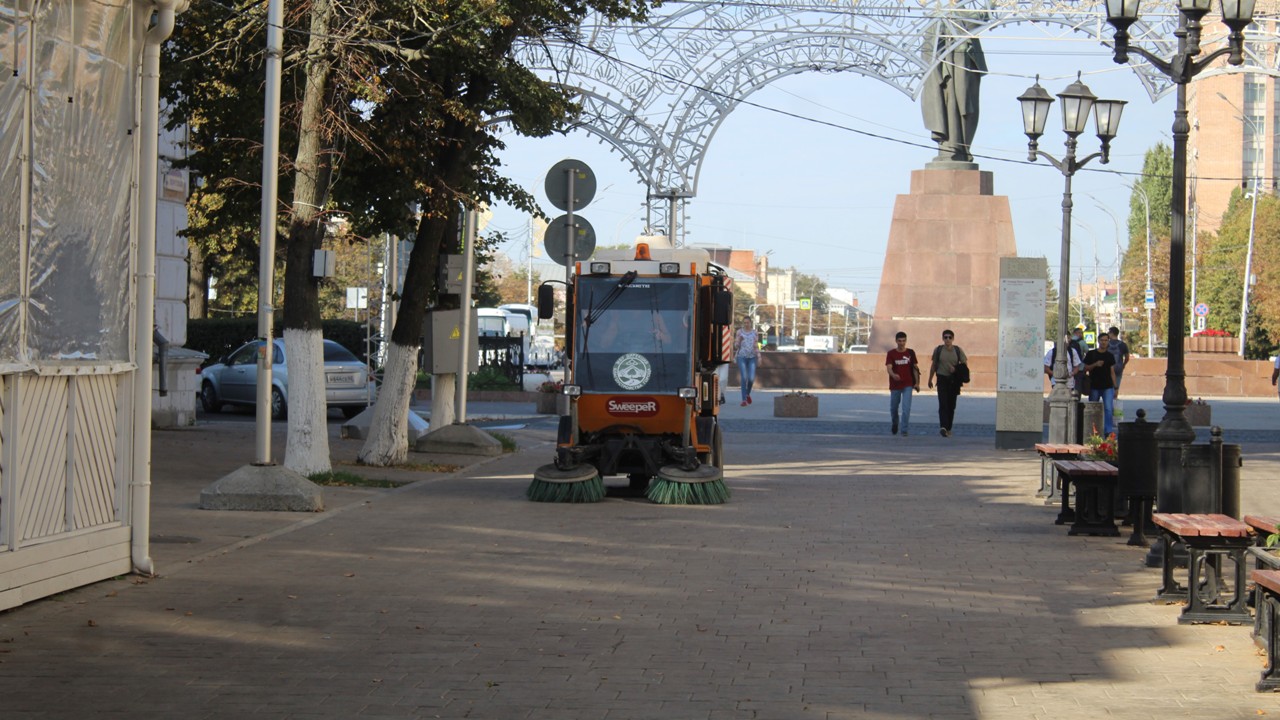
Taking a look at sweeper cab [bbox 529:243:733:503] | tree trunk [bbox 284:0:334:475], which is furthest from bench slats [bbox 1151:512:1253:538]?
tree trunk [bbox 284:0:334:475]

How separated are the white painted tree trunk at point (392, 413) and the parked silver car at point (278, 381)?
28.9 ft

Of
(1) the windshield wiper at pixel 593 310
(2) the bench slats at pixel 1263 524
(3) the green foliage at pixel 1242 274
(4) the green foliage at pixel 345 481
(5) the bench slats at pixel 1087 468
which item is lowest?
(4) the green foliage at pixel 345 481

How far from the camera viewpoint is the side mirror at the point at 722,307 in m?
14.9

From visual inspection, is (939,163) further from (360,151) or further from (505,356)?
(360,151)

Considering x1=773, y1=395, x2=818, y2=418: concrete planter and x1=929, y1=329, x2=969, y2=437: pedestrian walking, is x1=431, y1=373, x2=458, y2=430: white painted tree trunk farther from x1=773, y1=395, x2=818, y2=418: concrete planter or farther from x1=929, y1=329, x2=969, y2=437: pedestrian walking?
x1=773, y1=395, x2=818, y2=418: concrete planter

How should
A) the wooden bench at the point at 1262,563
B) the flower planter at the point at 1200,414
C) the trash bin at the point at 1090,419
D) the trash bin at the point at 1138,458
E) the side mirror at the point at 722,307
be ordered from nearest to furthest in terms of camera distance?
1. the wooden bench at the point at 1262,563
2. the trash bin at the point at 1138,458
3. the side mirror at the point at 722,307
4. the trash bin at the point at 1090,419
5. the flower planter at the point at 1200,414

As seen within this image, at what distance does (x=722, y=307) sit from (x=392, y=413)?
5.08 metres

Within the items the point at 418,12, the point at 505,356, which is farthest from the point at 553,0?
the point at 505,356

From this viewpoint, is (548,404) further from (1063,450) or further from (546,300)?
(1063,450)

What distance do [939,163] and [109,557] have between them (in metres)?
30.5

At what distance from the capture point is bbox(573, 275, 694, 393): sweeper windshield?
15.1m

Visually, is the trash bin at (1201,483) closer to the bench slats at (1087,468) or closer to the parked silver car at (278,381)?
the bench slats at (1087,468)

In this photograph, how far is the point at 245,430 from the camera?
23.8m

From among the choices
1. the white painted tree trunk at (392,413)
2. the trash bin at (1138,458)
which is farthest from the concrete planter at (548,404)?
the trash bin at (1138,458)
